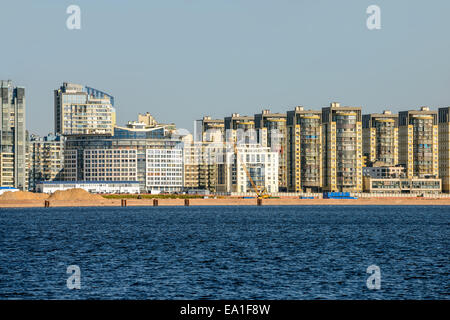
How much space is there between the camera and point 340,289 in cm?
4762

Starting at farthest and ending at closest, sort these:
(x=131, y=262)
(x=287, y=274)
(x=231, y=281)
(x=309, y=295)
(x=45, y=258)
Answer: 1. (x=45, y=258)
2. (x=131, y=262)
3. (x=287, y=274)
4. (x=231, y=281)
5. (x=309, y=295)

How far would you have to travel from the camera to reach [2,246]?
84.8 metres

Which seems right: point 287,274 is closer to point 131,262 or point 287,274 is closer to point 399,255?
point 131,262

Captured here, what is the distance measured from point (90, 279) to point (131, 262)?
12.3m

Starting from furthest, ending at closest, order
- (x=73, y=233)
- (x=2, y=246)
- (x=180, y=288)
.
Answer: (x=73, y=233) < (x=2, y=246) < (x=180, y=288)

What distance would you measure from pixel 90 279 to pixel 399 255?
31879mm

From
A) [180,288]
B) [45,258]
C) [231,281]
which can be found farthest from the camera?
[45,258]

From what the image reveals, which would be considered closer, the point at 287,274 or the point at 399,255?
the point at 287,274
